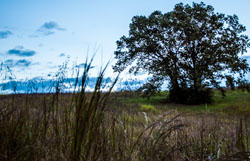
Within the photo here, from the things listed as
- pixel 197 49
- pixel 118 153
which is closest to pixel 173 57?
pixel 197 49

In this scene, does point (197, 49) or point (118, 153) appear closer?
point (118, 153)

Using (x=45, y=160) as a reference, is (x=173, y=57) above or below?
above

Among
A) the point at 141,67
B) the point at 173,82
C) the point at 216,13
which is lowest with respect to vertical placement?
the point at 173,82

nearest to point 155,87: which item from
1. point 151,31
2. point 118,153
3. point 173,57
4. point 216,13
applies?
point 173,57

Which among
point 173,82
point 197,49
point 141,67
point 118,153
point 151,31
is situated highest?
point 151,31

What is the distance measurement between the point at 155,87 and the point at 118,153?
1742 centimetres

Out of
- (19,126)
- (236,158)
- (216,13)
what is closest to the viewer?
(236,158)

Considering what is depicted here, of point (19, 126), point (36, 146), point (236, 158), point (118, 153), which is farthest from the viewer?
point (118, 153)

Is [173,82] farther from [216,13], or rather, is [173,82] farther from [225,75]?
[216,13]

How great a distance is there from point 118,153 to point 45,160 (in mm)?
844

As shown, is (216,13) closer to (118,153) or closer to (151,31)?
(151,31)

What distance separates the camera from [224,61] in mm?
18828

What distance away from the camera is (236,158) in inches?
65.9

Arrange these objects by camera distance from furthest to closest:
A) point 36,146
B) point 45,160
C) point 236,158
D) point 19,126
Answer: point 19,126
point 36,146
point 45,160
point 236,158
